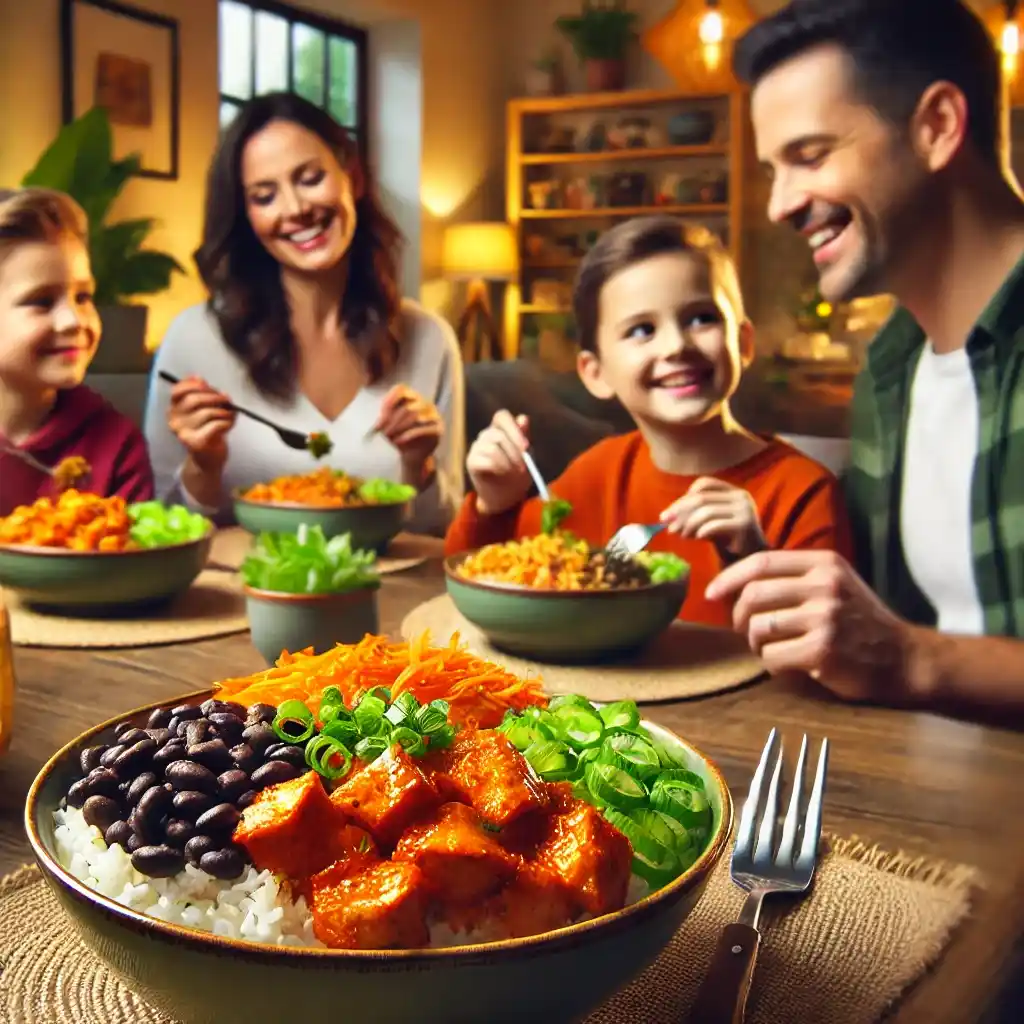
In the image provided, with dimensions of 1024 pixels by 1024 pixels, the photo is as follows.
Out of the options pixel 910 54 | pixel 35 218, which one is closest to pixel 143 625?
pixel 35 218

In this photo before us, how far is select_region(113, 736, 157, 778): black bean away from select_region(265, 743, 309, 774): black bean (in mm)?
58

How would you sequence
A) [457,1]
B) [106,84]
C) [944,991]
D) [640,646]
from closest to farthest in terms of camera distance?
1. [944,991]
2. [640,646]
3. [106,84]
4. [457,1]

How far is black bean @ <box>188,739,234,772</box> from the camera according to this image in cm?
51

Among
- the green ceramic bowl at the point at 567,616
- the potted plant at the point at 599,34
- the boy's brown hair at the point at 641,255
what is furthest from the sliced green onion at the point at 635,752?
the potted plant at the point at 599,34

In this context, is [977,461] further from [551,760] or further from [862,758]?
[551,760]

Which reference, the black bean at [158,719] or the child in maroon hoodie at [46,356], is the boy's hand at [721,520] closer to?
the black bean at [158,719]

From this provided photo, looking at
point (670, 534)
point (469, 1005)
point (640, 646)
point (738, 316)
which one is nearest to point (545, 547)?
point (640, 646)

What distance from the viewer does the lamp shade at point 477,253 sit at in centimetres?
355

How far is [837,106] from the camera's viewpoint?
1.58 metres

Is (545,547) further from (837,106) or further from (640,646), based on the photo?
(837,106)

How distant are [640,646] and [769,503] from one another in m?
0.59

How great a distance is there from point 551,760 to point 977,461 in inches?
45.9

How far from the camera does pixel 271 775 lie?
Result: 0.50 meters

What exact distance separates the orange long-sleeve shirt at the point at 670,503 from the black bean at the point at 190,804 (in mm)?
1157
